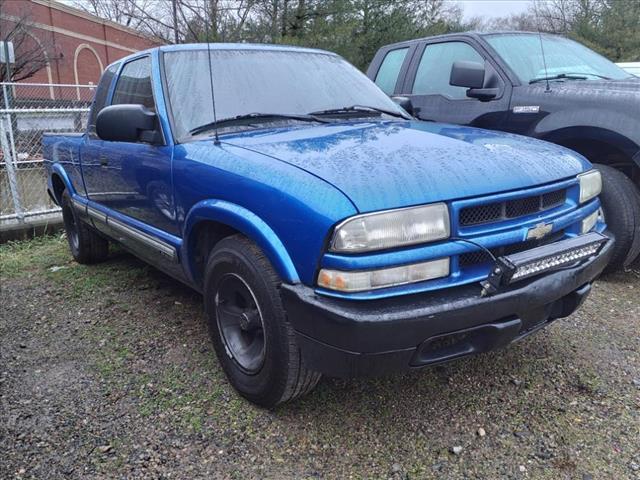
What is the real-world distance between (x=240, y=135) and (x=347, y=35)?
15.5m

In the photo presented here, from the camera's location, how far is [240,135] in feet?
9.07

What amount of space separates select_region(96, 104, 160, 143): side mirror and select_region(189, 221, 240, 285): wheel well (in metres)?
0.63

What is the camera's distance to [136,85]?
11.6 ft

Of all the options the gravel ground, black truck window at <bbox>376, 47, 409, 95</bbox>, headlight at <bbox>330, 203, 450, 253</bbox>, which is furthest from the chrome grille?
black truck window at <bbox>376, 47, 409, 95</bbox>

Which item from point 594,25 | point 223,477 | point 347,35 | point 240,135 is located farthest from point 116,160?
point 594,25

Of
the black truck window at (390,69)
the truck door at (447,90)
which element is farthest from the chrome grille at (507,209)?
the black truck window at (390,69)

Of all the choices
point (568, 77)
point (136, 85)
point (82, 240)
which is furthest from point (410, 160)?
point (82, 240)

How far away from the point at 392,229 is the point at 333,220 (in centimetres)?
23

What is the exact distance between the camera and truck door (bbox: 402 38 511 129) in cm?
452

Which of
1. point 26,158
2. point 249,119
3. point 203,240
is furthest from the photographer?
point 26,158

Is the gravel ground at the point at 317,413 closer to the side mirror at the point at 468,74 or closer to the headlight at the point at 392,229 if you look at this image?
the headlight at the point at 392,229

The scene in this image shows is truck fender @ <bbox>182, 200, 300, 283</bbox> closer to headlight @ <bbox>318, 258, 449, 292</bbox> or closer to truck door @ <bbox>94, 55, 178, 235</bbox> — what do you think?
headlight @ <bbox>318, 258, 449, 292</bbox>

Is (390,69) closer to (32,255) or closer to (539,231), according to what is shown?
(539,231)

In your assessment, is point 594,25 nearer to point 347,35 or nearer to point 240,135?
point 347,35
